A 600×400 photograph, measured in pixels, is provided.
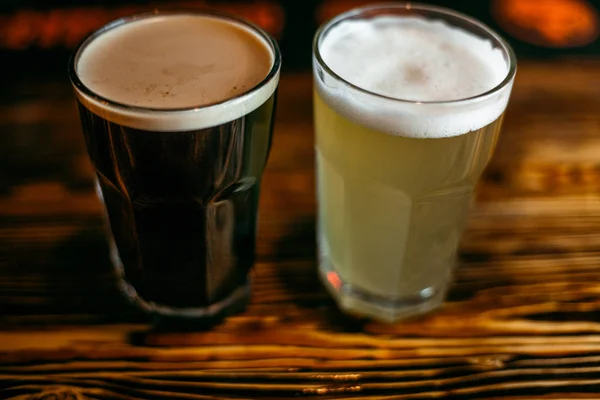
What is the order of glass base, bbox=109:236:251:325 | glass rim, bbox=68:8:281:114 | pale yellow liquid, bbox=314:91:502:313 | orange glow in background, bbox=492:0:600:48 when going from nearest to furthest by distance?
1. glass rim, bbox=68:8:281:114
2. pale yellow liquid, bbox=314:91:502:313
3. glass base, bbox=109:236:251:325
4. orange glow in background, bbox=492:0:600:48

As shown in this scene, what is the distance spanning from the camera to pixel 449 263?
920mm

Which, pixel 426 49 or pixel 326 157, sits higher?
pixel 426 49

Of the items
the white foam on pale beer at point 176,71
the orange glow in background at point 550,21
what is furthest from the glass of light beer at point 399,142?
the orange glow in background at point 550,21

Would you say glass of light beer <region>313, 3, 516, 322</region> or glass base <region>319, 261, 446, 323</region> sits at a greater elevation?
glass of light beer <region>313, 3, 516, 322</region>

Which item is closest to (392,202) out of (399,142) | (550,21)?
(399,142)

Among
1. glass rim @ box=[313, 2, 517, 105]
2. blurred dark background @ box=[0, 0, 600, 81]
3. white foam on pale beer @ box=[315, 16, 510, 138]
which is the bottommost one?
blurred dark background @ box=[0, 0, 600, 81]

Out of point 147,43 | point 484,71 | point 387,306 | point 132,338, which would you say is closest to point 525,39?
point 484,71

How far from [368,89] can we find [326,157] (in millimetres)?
138

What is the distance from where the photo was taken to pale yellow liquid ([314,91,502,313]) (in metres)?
0.77

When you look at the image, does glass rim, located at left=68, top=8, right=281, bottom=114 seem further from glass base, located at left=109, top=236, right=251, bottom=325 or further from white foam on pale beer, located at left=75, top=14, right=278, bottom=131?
glass base, located at left=109, top=236, right=251, bottom=325

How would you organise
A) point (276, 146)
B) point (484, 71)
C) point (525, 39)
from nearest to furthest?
point (484, 71) < point (276, 146) < point (525, 39)

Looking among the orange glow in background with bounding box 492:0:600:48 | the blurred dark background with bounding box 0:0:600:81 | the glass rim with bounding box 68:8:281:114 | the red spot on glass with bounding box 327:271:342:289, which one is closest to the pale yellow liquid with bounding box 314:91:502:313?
the red spot on glass with bounding box 327:271:342:289

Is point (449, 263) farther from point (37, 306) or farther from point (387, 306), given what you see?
→ point (37, 306)

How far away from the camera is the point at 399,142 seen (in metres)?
0.75
